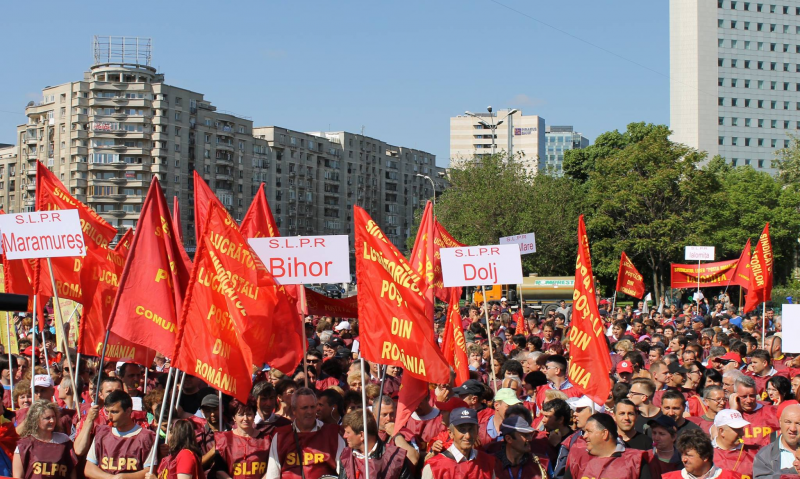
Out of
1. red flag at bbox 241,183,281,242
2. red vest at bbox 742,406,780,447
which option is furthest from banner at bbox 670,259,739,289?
red vest at bbox 742,406,780,447

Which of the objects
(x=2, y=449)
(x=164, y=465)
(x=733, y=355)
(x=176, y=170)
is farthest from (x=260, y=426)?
(x=176, y=170)

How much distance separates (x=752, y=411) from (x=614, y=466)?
273 cm

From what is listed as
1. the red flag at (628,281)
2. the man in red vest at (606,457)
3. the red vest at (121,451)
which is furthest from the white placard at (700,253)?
the red vest at (121,451)

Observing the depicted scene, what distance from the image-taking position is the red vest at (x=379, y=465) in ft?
22.9

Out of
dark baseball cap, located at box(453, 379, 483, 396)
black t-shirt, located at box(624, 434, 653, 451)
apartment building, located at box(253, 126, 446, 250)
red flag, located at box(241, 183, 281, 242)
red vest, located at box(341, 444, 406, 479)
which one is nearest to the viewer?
red vest, located at box(341, 444, 406, 479)

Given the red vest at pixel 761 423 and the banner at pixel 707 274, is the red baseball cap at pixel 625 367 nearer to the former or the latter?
the red vest at pixel 761 423

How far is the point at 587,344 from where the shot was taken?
9680mm

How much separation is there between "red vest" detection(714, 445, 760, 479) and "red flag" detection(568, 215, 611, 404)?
2080mm

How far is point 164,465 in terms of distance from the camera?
702 centimetres

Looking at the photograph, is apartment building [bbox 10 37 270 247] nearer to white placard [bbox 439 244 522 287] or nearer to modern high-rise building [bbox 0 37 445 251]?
modern high-rise building [bbox 0 37 445 251]

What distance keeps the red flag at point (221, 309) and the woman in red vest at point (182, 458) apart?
71 cm

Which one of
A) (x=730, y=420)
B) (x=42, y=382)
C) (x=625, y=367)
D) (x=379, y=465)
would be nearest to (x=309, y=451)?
(x=379, y=465)

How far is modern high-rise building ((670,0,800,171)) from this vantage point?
385 ft

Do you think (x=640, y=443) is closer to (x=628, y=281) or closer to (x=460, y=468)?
(x=460, y=468)
